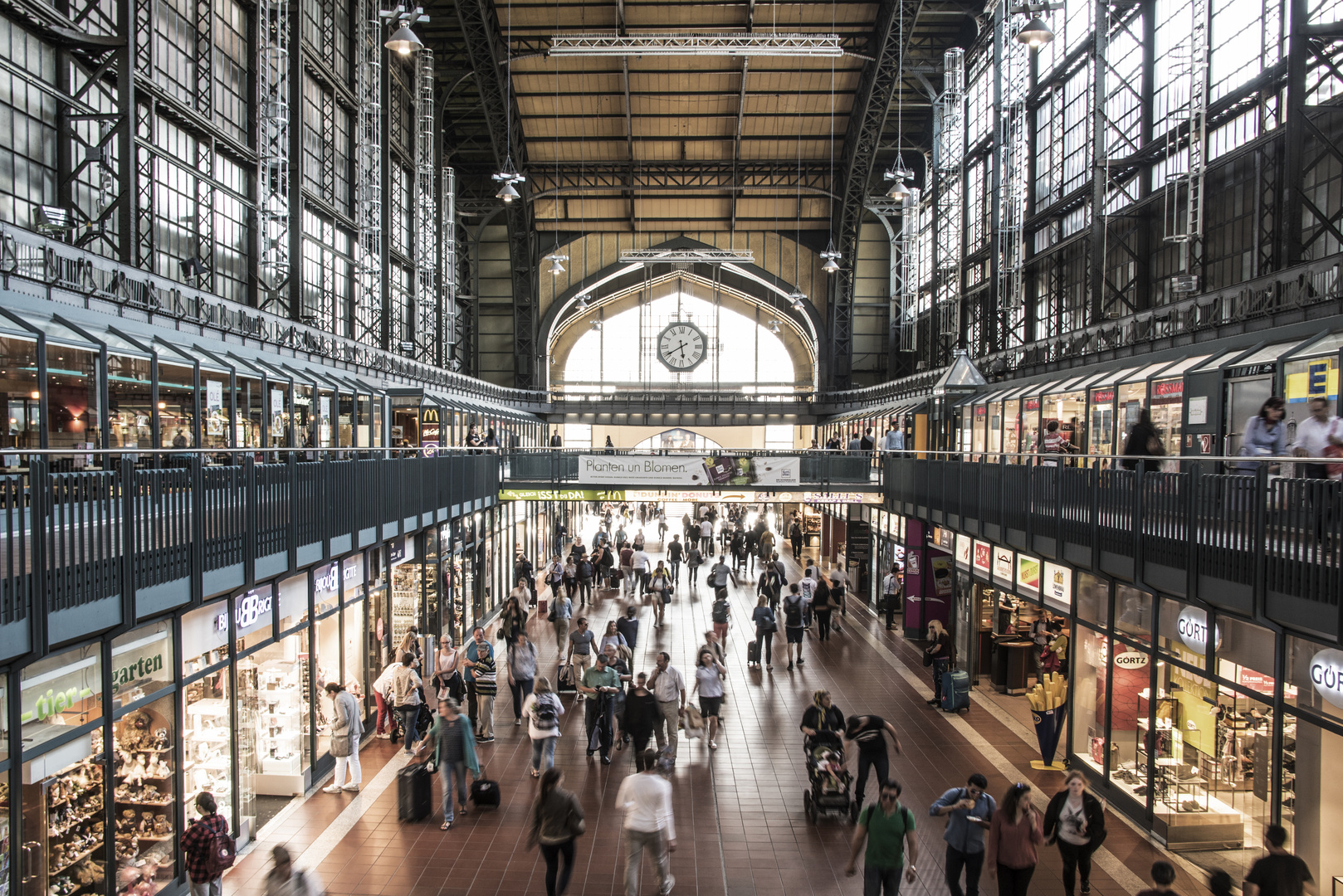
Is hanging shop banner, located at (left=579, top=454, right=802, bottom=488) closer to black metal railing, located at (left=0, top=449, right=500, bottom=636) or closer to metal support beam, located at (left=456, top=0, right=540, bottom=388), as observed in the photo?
black metal railing, located at (left=0, top=449, right=500, bottom=636)

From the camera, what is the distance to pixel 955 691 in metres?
14.8

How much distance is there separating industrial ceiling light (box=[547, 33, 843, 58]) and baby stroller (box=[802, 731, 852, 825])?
23041 mm

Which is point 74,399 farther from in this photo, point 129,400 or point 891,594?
point 891,594

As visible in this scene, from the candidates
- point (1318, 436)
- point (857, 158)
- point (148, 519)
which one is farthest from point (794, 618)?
point (857, 158)

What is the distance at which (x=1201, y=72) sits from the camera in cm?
1733

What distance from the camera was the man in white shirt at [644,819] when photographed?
7910 millimetres

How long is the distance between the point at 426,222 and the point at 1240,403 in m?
30.1

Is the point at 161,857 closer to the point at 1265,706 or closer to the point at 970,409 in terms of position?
the point at 1265,706

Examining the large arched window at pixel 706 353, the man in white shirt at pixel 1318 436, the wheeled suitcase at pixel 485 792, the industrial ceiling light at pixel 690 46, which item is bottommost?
the wheeled suitcase at pixel 485 792

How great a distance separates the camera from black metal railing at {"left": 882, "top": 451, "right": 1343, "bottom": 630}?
7105 millimetres

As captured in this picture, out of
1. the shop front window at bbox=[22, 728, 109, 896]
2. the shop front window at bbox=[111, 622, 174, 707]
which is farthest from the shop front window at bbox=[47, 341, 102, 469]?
the shop front window at bbox=[22, 728, 109, 896]

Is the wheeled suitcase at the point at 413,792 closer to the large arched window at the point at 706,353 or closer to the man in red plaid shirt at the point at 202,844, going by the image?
the man in red plaid shirt at the point at 202,844

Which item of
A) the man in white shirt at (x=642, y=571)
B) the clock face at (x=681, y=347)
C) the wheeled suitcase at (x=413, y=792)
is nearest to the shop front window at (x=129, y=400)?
the wheeled suitcase at (x=413, y=792)

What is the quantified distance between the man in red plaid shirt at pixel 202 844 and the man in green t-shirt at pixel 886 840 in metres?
5.61
